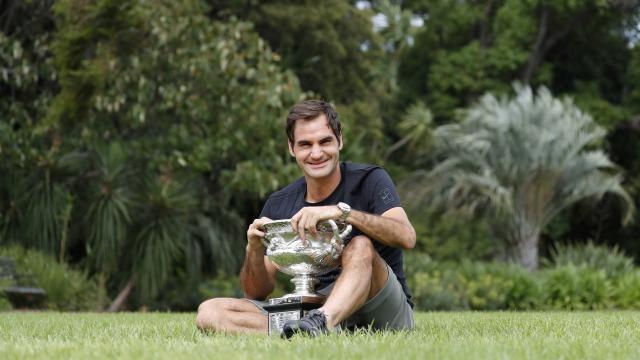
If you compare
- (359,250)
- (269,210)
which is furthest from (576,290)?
(359,250)

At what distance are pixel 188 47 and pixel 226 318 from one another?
8.73 meters

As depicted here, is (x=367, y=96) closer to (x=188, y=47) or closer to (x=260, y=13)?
(x=260, y=13)

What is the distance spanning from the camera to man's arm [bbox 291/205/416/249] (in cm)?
434

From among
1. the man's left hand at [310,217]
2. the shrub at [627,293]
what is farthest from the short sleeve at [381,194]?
the shrub at [627,293]

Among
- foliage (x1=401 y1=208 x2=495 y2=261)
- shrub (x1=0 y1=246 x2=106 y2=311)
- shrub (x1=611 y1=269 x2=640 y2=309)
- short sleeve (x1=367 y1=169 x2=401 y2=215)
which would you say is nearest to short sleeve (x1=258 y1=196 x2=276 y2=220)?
short sleeve (x1=367 y1=169 x2=401 y2=215)

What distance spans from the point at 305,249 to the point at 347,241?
1.07ft

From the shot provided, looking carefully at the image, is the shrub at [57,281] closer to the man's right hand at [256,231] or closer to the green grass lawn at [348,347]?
the green grass lawn at [348,347]

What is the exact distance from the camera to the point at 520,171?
17.8 m

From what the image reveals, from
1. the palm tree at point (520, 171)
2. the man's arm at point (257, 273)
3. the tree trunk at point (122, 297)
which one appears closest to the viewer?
the man's arm at point (257, 273)

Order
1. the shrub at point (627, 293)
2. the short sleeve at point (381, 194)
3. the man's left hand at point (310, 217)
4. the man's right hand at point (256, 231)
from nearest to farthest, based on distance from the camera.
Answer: the man's left hand at point (310, 217)
the man's right hand at point (256, 231)
the short sleeve at point (381, 194)
the shrub at point (627, 293)

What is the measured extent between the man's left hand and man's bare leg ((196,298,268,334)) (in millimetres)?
672

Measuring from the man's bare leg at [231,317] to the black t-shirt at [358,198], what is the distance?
1.25 feet

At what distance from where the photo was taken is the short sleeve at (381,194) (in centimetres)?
479

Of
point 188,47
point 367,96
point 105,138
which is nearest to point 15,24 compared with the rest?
point 105,138
